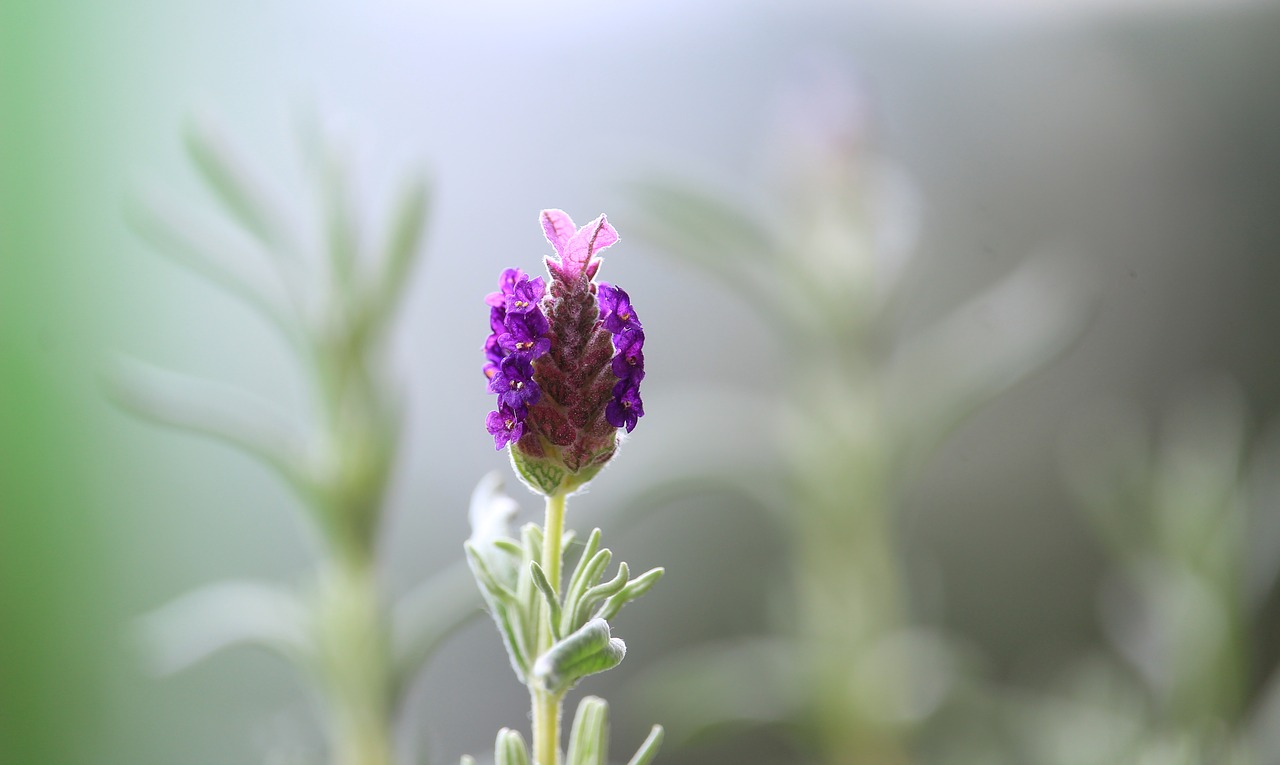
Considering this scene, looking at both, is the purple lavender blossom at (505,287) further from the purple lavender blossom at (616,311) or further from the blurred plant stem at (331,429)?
the blurred plant stem at (331,429)

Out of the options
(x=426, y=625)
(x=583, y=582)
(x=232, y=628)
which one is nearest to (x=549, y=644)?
(x=583, y=582)

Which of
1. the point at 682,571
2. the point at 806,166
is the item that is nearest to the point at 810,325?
the point at 806,166

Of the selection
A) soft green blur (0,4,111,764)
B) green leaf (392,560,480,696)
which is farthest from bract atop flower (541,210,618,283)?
soft green blur (0,4,111,764)

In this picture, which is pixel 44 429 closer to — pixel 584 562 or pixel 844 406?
pixel 844 406

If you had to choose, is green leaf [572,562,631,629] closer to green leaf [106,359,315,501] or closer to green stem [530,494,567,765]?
green stem [530,494,567,765]

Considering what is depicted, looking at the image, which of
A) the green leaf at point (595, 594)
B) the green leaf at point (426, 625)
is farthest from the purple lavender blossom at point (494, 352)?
the green leaf at point (426, 625)

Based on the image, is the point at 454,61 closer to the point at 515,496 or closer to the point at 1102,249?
the point at 515,496
